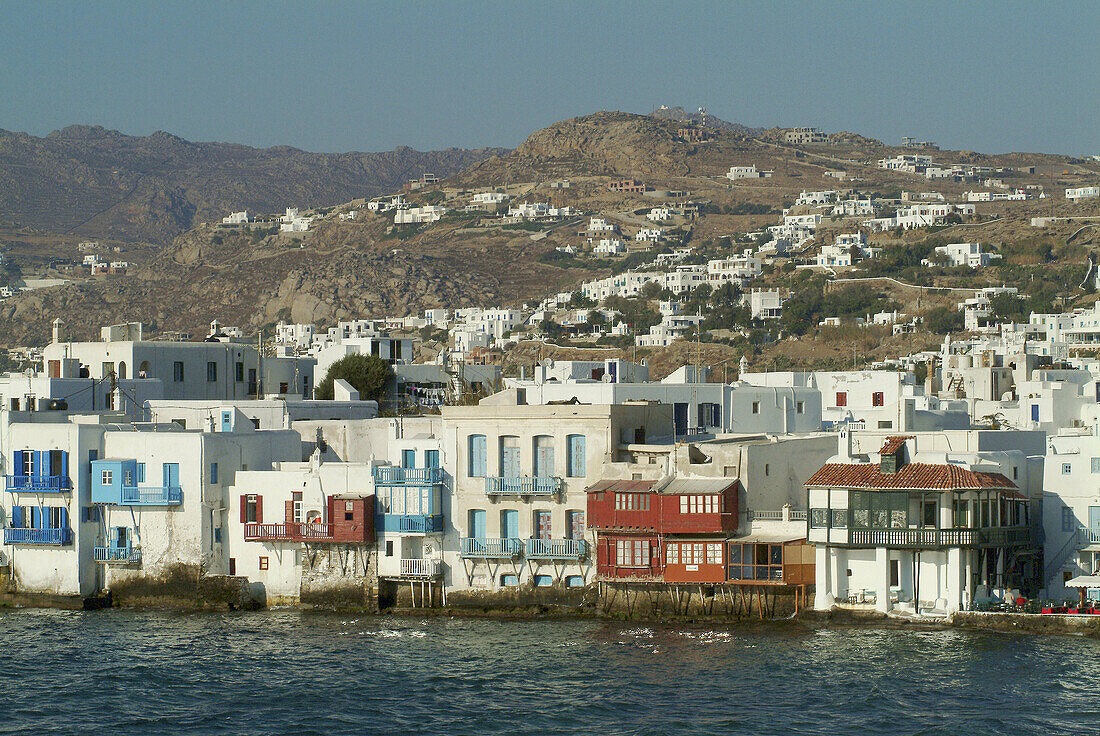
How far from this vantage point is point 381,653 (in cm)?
4212

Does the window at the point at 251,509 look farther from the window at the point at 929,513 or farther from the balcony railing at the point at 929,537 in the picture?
the window at the point at 929,513

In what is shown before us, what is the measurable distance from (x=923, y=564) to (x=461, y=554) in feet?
43.5

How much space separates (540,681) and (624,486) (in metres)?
8.61

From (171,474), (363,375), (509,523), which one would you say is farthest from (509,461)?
(363,375)

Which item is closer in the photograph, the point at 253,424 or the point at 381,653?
the point at 381,653

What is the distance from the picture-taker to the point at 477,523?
48.0 m

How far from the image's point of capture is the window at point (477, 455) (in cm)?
4847

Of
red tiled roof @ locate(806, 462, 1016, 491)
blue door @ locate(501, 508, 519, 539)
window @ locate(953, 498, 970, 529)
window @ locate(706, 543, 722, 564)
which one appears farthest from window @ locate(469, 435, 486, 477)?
window @ locate(953, 498, 970, 529)

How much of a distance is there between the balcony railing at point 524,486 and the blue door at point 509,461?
1.89 feet

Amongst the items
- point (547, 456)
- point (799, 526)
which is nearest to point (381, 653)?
point (547, 456)

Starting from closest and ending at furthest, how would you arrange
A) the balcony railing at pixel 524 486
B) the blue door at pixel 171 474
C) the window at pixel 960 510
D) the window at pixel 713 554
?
the window at pixel 960 510
the window at pixel 713 554
the balcony railing at pixel 524 486
the blue door at pixel 171 474

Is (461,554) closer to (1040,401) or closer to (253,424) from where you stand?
(253,424)

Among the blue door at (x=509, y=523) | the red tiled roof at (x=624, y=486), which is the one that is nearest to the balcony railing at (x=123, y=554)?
the blue door at (x=509, y=523)

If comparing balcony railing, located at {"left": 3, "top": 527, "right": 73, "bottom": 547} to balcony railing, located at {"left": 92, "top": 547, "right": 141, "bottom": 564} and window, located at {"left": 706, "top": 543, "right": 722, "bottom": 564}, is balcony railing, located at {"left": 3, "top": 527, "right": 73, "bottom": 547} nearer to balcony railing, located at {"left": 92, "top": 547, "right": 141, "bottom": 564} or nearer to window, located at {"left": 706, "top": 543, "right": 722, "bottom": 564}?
balcony railing, located at {"left": 92, "top": 547, "right": 141, "bottom": 564}
